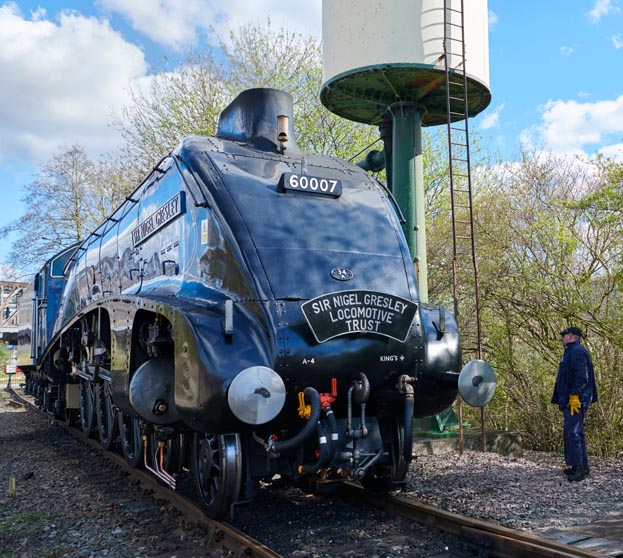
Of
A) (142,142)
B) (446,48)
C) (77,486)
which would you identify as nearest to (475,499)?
(77,486)

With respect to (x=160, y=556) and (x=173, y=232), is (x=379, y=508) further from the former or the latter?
(x=173, y=232)

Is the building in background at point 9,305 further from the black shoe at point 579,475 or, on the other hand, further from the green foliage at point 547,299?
the black shoe at point 579,475

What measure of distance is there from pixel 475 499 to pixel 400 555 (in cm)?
153

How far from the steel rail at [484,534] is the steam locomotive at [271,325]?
0.26 m

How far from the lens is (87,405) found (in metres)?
9.27

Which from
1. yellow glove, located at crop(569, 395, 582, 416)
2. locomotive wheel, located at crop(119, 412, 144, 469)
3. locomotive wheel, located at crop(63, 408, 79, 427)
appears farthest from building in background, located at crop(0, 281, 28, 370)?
yellow glove, located at crop(569, 395, 582, 416)

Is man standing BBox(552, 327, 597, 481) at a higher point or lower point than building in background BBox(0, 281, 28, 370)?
lower

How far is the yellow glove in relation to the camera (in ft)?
21.8

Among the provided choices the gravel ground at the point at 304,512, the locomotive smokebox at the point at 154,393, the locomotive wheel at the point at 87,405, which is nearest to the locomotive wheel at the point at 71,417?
the locomotive wheel at the point at 87,405

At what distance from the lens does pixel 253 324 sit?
4.57 metres

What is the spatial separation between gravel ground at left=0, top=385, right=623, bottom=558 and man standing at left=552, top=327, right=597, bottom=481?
0.67 feet

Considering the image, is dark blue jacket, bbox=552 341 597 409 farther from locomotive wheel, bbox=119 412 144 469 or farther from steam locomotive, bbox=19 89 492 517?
locomotive wheel, bbox=119 412 144 469

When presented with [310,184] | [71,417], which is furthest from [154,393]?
[71,417]

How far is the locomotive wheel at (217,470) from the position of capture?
4473 mm
